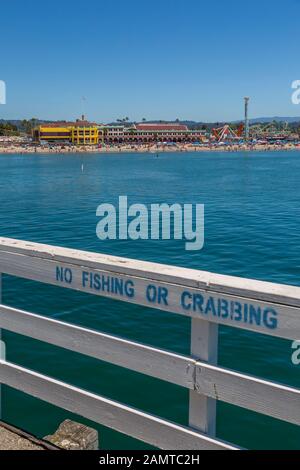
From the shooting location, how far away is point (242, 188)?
5825cm

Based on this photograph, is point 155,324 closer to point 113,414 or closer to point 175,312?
point 113,414

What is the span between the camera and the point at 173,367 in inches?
109

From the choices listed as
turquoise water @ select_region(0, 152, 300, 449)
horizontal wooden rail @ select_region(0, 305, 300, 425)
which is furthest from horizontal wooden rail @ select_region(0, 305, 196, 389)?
turquoise water @ select_region(0, 152, 300, 449)

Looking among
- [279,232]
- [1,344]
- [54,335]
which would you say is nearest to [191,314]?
[54,335]

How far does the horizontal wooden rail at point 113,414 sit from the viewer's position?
277 cm

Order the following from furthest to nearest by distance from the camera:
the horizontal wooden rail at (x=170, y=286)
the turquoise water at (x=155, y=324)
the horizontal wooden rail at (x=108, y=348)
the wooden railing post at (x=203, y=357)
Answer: the turquoise water at (x=155, y=324), the horizontal wooden rail at (x=108, y=348), the wooden railing post at (x=203, y=357), the horizontal wooden rail at (x=170, y=286)

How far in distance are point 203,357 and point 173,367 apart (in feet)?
0.66

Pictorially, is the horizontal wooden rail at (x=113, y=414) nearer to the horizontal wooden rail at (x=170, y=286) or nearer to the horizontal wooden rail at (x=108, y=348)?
the horizontal wooden rail at (x=108, y=348)

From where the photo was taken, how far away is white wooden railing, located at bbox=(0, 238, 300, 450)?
8.02ft

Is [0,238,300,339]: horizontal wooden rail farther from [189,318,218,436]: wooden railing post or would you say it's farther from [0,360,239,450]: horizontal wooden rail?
[0,360,239,450]: horizontal wooden rail

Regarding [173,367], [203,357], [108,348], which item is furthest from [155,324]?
[203,357]

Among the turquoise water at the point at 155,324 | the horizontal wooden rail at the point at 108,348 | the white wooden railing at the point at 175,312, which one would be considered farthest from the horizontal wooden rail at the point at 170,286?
the turquoise water at the point at 155,324
